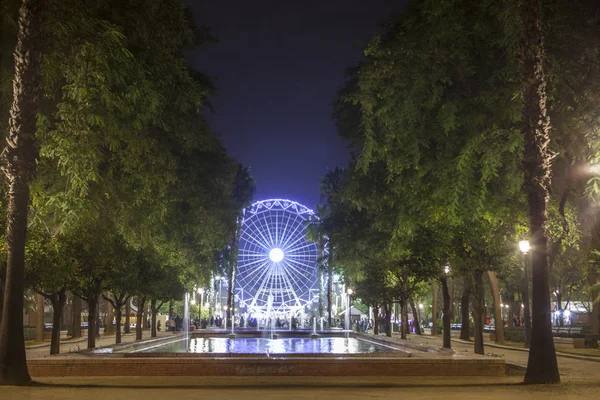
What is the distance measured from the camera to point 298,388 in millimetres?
13289

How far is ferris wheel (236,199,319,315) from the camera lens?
7775cm

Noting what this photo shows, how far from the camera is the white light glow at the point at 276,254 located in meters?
77.9

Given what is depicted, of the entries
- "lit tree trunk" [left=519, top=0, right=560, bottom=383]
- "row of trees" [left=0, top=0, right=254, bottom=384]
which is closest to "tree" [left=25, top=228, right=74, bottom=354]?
"row of trees" [left=0, top=0, right=254, bottom=384]

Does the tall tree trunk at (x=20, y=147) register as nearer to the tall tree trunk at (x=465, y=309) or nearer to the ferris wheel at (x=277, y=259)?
the tall tree trunk at (x=465, y=309)

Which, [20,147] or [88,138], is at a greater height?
[88,138]

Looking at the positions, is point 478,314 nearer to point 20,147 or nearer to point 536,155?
point 536,155

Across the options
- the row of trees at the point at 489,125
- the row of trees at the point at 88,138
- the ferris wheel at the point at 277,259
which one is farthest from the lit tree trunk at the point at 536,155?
the ferris wheel at the point at 277,259

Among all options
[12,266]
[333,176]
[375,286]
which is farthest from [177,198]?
[333,176]

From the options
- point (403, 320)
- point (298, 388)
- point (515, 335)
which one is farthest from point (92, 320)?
point (515, 335)

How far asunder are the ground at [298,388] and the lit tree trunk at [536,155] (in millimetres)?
1450

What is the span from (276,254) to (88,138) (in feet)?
206

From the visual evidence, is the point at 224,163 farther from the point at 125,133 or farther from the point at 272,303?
the point at 272,303

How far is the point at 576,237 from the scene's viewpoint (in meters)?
19.0

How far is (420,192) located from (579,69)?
5716mm
